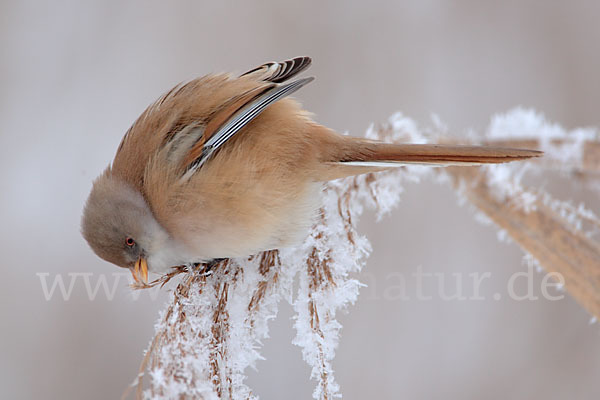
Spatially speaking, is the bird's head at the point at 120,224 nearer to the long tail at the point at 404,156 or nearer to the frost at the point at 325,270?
the frost at the point at 325,270

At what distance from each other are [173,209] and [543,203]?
127 centimetres

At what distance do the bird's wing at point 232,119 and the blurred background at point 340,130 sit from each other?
1.91 m

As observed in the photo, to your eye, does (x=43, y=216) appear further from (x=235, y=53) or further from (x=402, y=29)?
(x=402, y=29)

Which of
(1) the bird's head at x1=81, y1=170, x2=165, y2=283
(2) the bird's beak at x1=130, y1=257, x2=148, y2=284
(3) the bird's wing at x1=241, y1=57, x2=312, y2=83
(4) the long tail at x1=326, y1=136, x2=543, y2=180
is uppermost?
(3) the bird's wing at x1=241, y1=57, x2=312, y2=83

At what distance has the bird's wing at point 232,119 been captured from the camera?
75.3 inches

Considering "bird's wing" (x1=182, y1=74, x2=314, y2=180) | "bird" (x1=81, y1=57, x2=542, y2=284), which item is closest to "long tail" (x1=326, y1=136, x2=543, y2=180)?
"bird" (x1=81, y1=57, x2=542, y2=284)

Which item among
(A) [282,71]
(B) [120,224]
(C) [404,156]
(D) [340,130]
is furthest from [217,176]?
(D) [340,130]

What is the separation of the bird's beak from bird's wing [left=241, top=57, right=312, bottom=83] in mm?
817

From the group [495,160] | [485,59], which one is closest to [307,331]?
[495,160]

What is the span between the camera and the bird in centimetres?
192

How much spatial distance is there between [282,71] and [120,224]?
32.5 inches

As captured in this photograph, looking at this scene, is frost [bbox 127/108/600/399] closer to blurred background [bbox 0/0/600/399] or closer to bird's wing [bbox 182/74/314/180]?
bird's wing [bbox 182/74/314/180]

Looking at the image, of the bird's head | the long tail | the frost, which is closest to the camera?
the frost

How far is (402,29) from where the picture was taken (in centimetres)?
456
